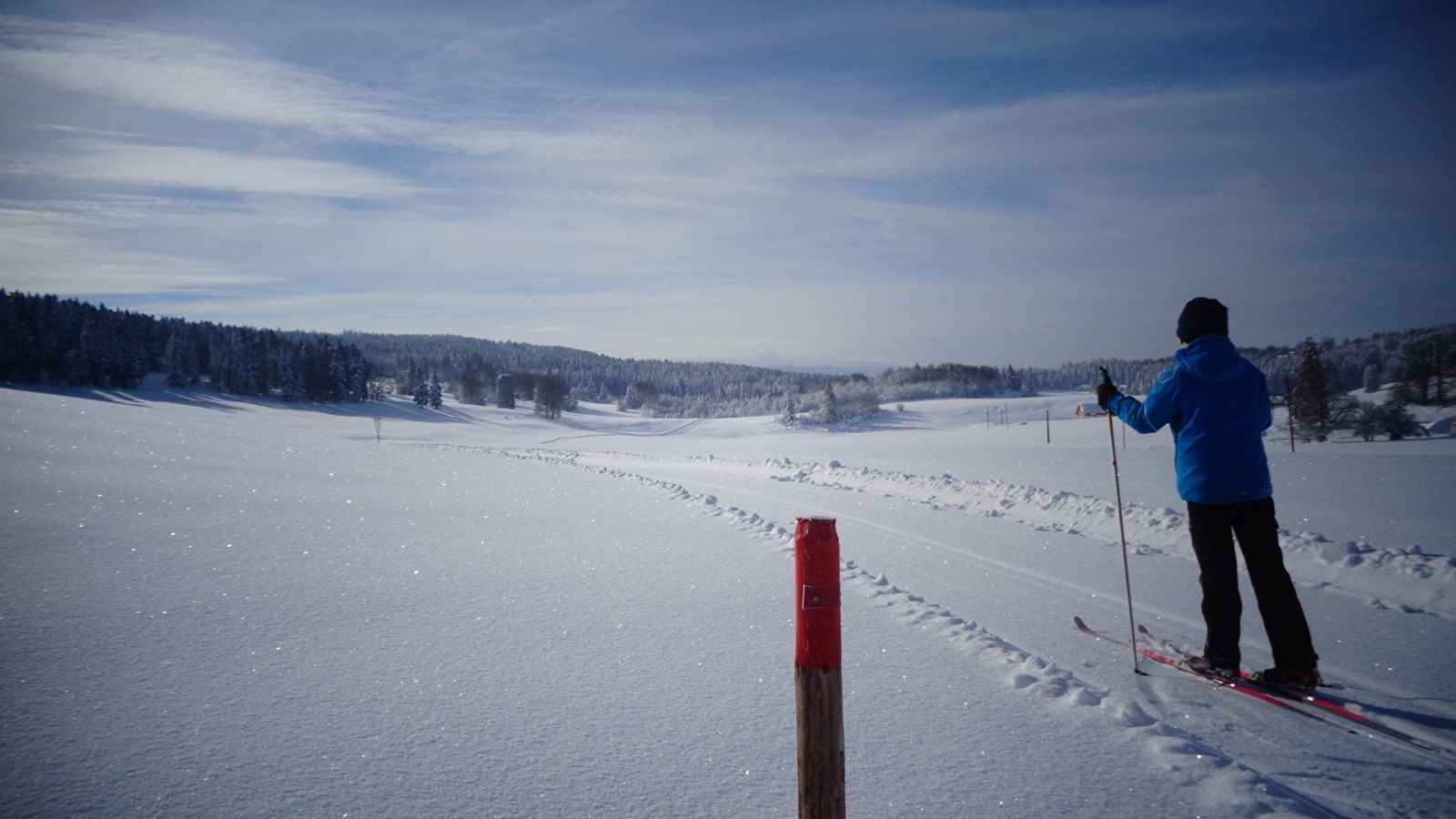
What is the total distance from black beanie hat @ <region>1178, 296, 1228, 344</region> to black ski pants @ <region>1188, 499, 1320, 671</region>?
1.13 meters

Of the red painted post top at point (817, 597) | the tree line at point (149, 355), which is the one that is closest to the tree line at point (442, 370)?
the tree line at point (149, 355)

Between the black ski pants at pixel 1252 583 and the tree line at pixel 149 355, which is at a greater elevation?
the tree line at pixel 149 355

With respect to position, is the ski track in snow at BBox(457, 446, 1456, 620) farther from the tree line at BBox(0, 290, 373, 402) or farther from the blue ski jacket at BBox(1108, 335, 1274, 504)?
the tree line at BBox(0, 290, 373, 402)

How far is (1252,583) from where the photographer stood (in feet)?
13.5

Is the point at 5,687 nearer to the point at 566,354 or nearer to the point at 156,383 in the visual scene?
the point at 156,383

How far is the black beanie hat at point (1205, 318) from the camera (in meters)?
4.30

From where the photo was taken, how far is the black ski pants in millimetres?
3996

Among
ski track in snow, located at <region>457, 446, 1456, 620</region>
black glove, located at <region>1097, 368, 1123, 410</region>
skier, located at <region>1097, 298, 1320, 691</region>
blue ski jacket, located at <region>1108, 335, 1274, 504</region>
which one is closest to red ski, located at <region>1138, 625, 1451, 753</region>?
skier, located at <region>1097, 298, 1320, 691</region>

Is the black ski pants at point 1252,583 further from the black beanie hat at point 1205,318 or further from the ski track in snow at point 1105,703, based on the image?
the black beanie hat at point 1205,318

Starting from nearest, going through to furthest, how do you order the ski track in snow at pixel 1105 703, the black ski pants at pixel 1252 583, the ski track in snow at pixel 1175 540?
the ski track in snow at pixel 1105 703
the black ski pants at pixel 1252 583
the ski track in snow at pixel 1175 540

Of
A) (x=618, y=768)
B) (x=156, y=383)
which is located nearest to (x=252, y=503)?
(x=618, y=768)

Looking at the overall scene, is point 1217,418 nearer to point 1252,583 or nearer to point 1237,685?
point 1252,583

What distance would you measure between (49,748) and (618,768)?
2.60 meters

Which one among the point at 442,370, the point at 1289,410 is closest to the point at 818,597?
the point at 1289,410
